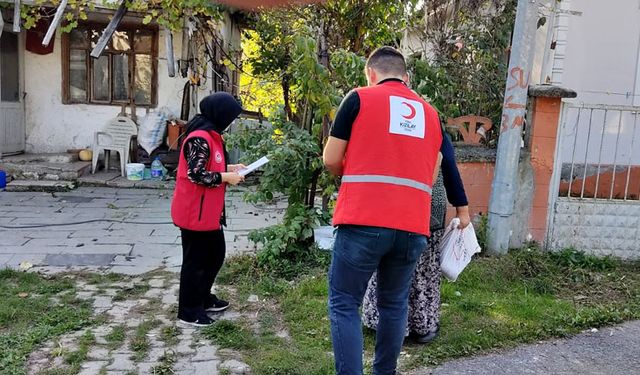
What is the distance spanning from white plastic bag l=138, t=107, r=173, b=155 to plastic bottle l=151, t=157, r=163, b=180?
0.90 feet

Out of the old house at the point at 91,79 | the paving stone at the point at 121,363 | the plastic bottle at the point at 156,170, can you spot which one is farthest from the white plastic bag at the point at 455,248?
the old house at the point at 91,79

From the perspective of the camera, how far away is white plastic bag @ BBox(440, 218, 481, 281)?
3.37 m

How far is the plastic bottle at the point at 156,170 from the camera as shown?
9.59 metres

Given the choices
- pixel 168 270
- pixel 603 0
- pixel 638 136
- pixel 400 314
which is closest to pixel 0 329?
pixel 168 270

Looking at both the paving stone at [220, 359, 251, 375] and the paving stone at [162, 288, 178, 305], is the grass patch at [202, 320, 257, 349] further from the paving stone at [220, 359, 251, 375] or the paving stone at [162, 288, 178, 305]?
the paving stone at [162, 288, 178, 305]

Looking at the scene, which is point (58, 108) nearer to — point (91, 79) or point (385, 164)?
point (91, 79)

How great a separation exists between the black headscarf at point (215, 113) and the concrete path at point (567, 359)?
1.99 meters

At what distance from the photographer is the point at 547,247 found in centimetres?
511

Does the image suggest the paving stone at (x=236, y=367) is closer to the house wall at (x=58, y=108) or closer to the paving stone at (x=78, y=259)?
the paving stone at (x=78, y=259)

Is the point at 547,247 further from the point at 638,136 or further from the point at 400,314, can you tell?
the point at 400,314

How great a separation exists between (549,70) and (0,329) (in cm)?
641

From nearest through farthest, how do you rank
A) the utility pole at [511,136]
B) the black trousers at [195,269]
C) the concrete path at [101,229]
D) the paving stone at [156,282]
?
the black trousers at [195,269] < the paving stone at [156,282] < the utility pole at [511,136] < the concrete path at [101,229]

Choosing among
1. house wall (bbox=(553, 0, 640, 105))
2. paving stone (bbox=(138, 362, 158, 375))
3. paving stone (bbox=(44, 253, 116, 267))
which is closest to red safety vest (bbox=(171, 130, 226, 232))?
paving stone (bbox=(138, 362, 158, 375))

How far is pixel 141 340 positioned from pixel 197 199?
96cm
